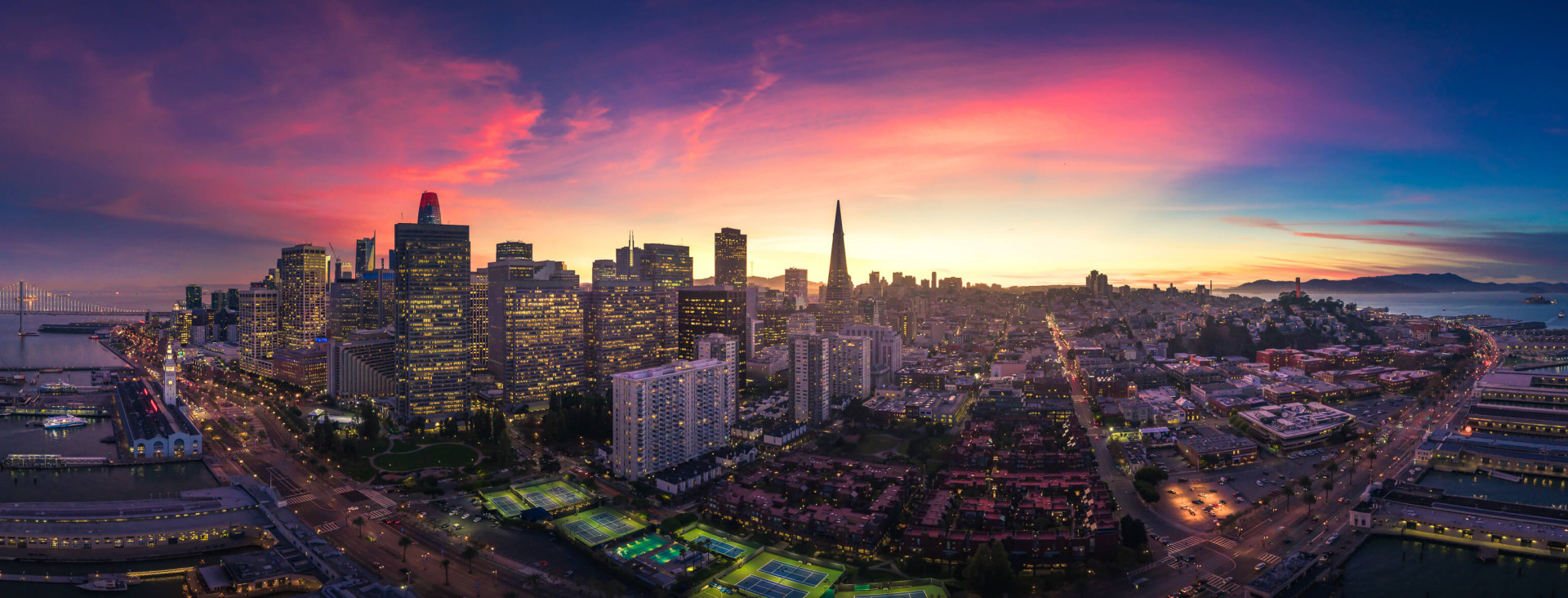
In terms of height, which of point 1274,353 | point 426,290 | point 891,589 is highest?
point 426,290

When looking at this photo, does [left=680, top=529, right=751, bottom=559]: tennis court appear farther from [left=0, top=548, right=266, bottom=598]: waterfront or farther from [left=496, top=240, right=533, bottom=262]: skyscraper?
[left=496, top=240, right=533, bottom=262]: skyscraper

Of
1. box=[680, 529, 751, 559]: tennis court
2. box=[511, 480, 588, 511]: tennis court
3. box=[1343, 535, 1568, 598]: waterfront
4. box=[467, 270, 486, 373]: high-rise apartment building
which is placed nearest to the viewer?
box=[1343, 535, 1568, 598]: waterfront

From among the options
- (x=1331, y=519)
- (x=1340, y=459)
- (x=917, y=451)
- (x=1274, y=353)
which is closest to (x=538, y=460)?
(x=917, y=451)

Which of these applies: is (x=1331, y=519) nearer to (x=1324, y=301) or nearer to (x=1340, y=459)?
(x=1340, y=459)

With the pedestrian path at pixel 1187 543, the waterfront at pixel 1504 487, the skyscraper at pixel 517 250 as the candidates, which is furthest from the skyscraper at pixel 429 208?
the waterfront at pixel 1504 487

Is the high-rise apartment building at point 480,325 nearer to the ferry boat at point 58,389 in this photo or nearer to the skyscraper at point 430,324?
the skyscraper at point 430,324

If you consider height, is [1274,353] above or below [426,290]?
below

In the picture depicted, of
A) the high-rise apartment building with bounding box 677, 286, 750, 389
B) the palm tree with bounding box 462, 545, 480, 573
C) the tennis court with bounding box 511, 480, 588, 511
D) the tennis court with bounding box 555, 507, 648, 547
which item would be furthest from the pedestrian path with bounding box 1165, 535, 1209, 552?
the high-rise apartment building with bounding box 677, 286, 750, 389
